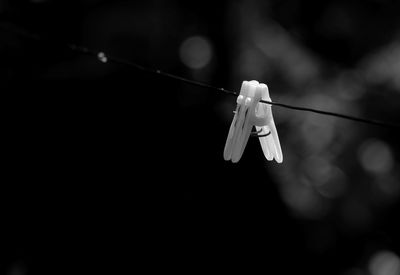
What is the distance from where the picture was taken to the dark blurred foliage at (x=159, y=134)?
5527mm

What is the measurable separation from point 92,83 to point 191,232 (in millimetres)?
1604

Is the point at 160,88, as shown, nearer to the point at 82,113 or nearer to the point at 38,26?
the point at 82,113

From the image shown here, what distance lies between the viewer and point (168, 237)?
18.9ft

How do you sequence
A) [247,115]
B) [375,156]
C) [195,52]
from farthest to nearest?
1. [195,52]
2. [375,156]
3. [247,115]

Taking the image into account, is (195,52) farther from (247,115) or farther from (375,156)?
(247,115)

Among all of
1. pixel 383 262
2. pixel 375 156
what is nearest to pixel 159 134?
pixel 375 156

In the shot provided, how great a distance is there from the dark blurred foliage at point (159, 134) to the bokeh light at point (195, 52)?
0.01 metres

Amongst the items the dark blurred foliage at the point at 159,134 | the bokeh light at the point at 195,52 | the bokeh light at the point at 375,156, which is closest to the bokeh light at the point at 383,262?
the dark blurred foliage at the point at 159,134

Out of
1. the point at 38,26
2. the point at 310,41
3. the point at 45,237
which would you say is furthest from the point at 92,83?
the point at 310,41

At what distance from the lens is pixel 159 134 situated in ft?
18.6

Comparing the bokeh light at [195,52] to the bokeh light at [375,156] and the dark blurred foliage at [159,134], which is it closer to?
the dark blurred foliage at [159,134]

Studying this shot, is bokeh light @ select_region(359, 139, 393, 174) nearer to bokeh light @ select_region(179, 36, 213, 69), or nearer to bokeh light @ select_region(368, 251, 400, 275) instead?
bokeh light @ select_region(368, 251, 400, 275)

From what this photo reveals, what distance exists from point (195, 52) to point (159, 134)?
79cm

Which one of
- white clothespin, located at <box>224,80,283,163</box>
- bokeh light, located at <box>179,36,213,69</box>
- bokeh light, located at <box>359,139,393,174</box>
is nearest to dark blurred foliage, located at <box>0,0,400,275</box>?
bokeh light, located at <box>179,36,213,69</box>
